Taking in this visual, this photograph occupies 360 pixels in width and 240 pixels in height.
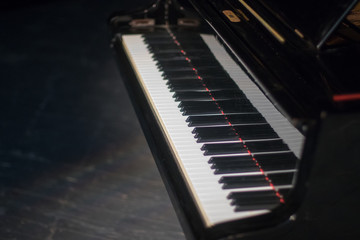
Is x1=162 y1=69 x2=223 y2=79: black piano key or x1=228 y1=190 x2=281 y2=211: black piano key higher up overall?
x1=162 y1=69 x2=223 y2=79: black piano key

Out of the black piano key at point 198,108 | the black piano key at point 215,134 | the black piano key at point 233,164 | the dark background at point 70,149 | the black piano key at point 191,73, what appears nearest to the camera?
the black piano key at point 233,164

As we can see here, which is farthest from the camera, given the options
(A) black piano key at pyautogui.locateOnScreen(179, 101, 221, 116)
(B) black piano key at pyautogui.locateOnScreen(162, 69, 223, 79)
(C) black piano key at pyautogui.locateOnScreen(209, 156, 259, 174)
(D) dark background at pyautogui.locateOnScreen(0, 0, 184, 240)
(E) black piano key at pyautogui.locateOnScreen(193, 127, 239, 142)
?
(D) dark background at pyautogui.locateOnScreen(0, 0, 184, 240)

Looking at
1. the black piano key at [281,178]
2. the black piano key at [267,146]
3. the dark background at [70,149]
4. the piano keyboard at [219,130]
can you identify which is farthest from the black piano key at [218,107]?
the dark background at [70,149]

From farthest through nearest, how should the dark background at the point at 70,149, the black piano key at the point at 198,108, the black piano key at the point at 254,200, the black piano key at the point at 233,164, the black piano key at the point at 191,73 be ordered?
1. the dark background at the point at 70,149
2. the black piano key at the point at 191,73
3. the black piano key at the point at 198,108
4. the black piano key at the point at 233,164
5. the black piano key at the point at 254,200

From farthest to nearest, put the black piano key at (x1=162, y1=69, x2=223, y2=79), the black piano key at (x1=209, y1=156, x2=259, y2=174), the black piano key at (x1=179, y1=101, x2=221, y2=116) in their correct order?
the black piano key at (x1=162, y1=69, x2=223, y2=79)
the black piano key at (x1=179, y1=101, x2=221, y2=116)
the black piano key at (x1=209, y1=156, x2=259, y2=174)

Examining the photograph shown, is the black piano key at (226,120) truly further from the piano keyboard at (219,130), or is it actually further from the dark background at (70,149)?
the dark background at (70,149)

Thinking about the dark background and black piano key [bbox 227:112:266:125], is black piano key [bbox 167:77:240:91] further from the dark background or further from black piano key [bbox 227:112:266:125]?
the dark background

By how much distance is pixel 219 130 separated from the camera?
1409 millimetres

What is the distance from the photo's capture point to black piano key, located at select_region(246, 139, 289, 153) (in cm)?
129

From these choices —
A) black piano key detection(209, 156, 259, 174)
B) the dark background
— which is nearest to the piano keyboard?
black piano key detection(209, 156, 259, 174)

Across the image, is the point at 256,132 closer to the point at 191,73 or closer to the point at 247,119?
the point at 247,119

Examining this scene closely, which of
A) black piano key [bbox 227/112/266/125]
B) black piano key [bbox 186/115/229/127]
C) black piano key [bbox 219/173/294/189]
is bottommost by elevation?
black piano key [bbox 219/173/294/189]

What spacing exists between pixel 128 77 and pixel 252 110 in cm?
70

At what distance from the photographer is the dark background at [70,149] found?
203 cm
